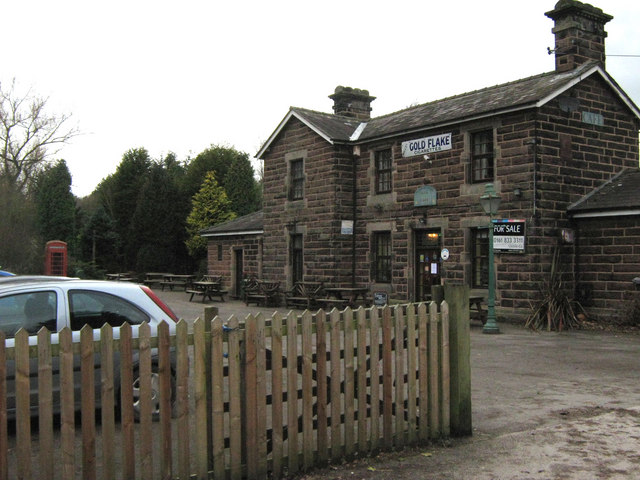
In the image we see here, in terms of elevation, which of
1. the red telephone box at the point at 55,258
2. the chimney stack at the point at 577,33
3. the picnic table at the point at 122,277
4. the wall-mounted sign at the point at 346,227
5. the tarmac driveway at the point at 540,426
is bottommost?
the tarmac driveway at the point at 540,426

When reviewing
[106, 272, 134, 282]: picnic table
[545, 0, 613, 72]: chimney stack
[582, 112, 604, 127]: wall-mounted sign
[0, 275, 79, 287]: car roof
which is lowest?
[106, 272, 134, 282]: picnic table

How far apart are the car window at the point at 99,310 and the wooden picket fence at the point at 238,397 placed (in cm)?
108

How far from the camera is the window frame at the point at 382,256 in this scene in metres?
21.6

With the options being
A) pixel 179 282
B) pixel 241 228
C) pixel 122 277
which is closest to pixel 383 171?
pixel 241 228

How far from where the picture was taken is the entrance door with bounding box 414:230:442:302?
64.6ft

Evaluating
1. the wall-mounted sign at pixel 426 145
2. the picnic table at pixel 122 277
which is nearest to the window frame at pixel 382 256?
the wall-mounted sign at pixel 426 145

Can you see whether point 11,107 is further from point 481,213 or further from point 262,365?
point 262,365

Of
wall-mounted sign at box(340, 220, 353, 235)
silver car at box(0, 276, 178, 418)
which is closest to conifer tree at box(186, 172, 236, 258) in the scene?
→ wall-mounted sign at box(340, 220, 353, 235)

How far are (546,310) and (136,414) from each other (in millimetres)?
12130

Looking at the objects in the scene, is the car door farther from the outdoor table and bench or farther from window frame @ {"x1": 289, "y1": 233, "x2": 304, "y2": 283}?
the outdoor table and bench

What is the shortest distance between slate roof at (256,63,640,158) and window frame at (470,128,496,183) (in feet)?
2.04

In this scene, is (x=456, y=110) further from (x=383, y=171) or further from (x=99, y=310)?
(x=99, y=310)

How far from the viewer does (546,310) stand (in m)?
16.3

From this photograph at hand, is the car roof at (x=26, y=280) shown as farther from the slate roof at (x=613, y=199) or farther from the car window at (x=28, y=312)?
the slate roof at (x=613, y=199)
